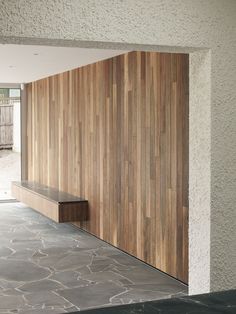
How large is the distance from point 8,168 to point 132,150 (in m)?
5.56

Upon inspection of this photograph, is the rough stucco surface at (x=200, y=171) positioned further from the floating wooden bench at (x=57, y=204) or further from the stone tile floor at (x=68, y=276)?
the floating wooden bench at (x=57, y=204)

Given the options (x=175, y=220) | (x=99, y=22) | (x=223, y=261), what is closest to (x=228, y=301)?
(x=223, y=261)

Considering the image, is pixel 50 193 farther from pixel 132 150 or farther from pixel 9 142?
pixel 9 142

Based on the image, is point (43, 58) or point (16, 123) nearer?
point (43, 58)

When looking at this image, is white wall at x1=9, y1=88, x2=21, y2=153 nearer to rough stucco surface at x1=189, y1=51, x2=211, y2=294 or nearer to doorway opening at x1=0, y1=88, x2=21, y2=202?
doorway opening at x1=0, y1=88, x2=21, y2=202

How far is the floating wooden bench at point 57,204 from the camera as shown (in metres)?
6.79

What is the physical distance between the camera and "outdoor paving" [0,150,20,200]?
35.1 feet

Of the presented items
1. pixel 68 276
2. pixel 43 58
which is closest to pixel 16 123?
pixel 43 58

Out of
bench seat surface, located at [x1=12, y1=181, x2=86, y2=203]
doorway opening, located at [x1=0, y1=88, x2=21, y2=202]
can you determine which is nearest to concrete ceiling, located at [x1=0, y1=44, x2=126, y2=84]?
bench seat surface, located at [x1=12, y1=181, x2=86, y2=203]

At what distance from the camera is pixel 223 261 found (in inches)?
134

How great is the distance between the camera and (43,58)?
6.28 metres

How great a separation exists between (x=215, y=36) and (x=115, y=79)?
9.61ft

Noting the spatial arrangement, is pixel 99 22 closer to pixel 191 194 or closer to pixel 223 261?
pixel 191 194

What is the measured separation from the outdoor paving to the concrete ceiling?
9.09ft
